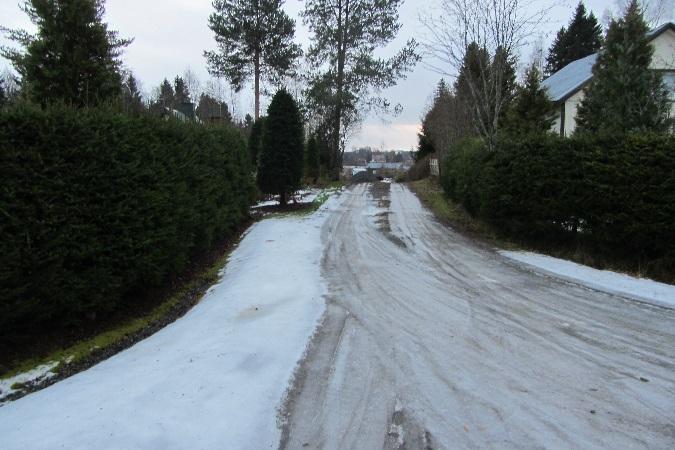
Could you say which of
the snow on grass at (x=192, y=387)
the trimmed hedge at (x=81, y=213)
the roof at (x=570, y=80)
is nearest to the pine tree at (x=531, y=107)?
the roof at (x=570, y=80)

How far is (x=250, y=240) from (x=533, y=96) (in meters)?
12.5

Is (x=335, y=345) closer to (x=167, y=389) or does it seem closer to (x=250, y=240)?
(x=167, y=389)

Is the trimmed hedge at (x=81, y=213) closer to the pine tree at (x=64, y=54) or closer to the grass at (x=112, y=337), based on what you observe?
the grass at (x=112, y=337)

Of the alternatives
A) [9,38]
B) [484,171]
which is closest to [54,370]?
[9,38]

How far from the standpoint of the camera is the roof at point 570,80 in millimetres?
23672

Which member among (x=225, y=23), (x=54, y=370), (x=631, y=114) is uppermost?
(x=225, y=23)

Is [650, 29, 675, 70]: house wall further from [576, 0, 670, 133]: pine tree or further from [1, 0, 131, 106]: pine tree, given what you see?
[1, 0, 131, 106]: pine tree

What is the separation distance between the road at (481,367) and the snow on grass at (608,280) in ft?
1.19

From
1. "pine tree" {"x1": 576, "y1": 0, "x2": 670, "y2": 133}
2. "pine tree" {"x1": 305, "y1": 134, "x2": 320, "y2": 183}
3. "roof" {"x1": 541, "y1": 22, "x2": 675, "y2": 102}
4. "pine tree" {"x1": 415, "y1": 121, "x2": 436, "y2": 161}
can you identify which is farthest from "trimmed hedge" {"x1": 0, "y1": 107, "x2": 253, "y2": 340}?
"pine tree" {"x1": 415, "y1": 121, "x2": 436, "y2": 161}

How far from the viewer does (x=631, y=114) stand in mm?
11391

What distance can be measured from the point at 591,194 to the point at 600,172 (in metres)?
0.42

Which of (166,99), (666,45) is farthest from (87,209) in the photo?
(166,99)

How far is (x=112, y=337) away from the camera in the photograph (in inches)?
215

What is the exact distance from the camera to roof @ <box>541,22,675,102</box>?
2170 cm
